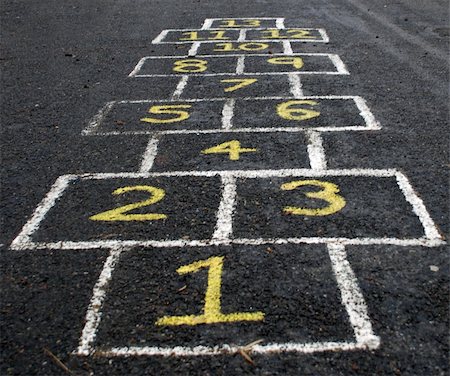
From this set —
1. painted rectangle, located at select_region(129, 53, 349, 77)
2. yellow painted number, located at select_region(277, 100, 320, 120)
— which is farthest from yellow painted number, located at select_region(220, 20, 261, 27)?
yellow painted number, located at select_region(277, 100, 320, 120)

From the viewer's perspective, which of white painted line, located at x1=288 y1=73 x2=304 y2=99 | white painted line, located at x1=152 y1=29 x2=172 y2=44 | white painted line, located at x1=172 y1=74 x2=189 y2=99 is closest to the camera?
white painted line, located at x1=288 y1=73 x2=304 y2=99

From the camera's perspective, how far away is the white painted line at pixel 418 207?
4035 millimetres

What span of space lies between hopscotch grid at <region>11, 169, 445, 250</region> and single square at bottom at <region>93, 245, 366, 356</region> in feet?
0.34

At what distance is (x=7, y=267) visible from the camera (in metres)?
3.78

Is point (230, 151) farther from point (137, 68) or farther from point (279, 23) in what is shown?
point (279, 23)

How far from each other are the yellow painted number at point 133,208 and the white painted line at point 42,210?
0.46 metres

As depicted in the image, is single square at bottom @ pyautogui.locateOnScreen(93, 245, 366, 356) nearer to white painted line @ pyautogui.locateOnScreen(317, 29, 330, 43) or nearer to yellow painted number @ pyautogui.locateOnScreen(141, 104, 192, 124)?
yellow painted number @ pyautogui.locateOnScreen(141, 104, 192, 124)

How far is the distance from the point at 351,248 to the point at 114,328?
5.81ft

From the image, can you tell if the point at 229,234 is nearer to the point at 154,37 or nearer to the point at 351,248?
the point at 351,248

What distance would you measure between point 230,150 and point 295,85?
7.82 feet

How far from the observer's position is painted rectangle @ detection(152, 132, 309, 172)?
5.10 meters

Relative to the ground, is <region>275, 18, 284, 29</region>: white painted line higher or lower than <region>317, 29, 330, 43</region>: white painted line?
higher

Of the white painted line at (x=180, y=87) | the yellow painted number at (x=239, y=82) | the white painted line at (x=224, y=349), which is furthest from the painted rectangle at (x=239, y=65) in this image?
the white painted line at (x=224, y=349)

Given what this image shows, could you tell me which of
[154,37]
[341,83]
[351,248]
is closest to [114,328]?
[351,248]
